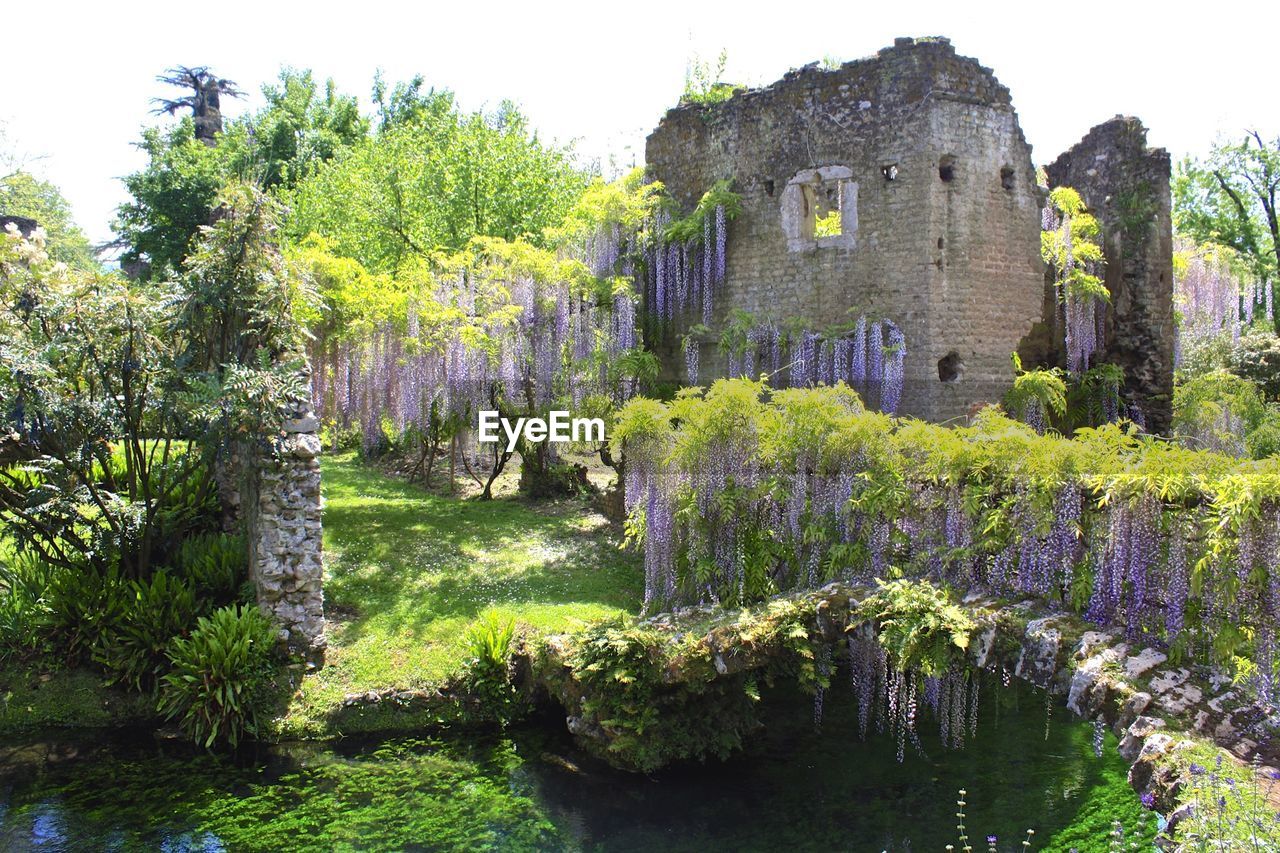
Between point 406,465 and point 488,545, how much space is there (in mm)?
7172

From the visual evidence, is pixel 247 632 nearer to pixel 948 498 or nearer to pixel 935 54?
pixel 948 498

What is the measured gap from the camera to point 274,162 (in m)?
29.7

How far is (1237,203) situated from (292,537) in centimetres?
2655

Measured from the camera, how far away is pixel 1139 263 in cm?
1529

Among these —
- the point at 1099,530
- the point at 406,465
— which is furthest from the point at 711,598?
the point at 406,465

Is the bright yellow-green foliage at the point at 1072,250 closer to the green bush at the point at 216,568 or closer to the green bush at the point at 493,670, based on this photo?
the green bush at the point at 493,670

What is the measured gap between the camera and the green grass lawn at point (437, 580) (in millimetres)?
9352

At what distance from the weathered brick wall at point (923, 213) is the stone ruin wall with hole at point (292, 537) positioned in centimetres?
784

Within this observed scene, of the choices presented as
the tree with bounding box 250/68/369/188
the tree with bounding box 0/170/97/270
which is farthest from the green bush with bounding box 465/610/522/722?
the tree with bounding box 0/170/97/270

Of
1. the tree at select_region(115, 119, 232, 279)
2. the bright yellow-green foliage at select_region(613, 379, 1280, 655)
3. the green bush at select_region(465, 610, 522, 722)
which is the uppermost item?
the tree at select_region(115, 119, 232, 279)

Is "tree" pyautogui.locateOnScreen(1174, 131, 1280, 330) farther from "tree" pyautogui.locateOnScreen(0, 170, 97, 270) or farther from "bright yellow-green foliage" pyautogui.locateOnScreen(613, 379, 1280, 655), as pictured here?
"tree" pyautogui.locateOnScreen(0, 170, 97, 270)

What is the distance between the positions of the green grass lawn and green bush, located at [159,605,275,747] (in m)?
0.38

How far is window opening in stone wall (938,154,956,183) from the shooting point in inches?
551

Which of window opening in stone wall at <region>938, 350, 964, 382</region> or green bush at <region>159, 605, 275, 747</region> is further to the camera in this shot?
window opening in stone wall at <region>938, 350, 964, 382</region>
